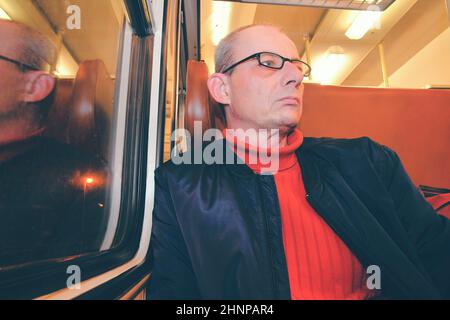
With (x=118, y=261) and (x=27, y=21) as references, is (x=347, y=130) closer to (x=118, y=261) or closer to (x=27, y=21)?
(x=118, y=261)

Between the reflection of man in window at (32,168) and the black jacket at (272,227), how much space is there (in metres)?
0.27

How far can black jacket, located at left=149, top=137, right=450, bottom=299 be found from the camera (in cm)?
74

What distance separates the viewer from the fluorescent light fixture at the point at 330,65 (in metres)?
4.40

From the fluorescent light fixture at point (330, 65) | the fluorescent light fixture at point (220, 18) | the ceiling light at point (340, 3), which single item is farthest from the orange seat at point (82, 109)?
the fluorescent light fixture at point (330, 65)

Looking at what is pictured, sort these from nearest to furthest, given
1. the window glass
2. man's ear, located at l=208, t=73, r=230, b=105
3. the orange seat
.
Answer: the orange seat → man's ear, located at l=208, t=73, r=230, b=105 → the window glass

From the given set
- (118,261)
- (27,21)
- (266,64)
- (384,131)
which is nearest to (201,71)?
(266,64)

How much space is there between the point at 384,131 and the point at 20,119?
1514 mm

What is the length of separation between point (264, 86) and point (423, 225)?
27.0 inches

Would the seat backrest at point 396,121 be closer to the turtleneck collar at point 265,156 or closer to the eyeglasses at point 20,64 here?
the turtleneck collar at point 265,156

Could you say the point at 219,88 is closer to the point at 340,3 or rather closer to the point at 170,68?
the point at 170,68

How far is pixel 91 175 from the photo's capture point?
105 centimetres

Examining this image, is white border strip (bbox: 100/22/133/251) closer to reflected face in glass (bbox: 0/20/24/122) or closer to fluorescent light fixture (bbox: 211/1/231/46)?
reflected face in glass (bbox: 0/20/24/122)

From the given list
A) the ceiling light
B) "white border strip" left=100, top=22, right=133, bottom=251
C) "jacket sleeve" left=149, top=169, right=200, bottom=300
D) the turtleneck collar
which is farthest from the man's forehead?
the ceiling light

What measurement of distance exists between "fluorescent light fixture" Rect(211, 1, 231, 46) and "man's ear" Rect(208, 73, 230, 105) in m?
2.13
